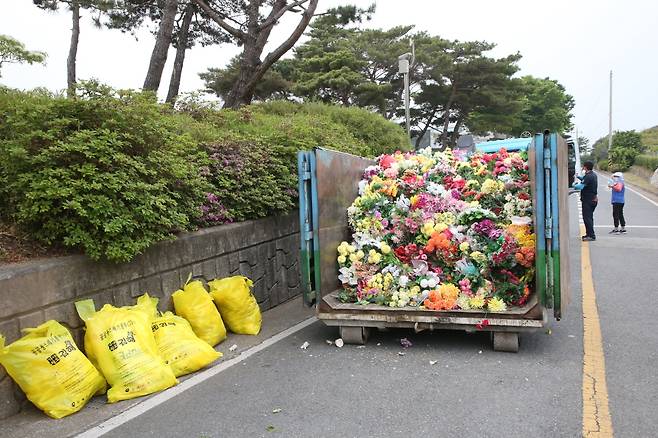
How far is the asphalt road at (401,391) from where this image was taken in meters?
3.46

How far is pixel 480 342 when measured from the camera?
16.8 feet

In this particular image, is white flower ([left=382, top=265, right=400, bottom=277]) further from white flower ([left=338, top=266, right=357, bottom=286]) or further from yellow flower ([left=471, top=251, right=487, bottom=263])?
yellow flower ([left=471, top=251, right=487, bottom=263])

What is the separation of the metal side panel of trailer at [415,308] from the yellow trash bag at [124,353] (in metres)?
1.73

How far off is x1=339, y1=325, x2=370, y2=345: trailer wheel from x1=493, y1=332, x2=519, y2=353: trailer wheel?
122 cm

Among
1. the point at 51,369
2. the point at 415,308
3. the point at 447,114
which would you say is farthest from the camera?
the point at 447,114

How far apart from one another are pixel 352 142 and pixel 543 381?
764cm

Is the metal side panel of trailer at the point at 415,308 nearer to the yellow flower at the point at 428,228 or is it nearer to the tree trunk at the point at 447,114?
the yellow flower at the point at 428,228

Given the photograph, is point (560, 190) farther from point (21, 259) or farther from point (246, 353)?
point (21, 259)

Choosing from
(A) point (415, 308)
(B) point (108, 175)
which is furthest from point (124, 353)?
(A) point (415, 308)

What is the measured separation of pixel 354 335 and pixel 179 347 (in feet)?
5.49

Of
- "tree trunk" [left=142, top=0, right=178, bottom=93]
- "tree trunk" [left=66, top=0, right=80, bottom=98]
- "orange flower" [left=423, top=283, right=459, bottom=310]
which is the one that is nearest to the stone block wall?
"orange flower" [left=423, top=283, right=459, bottom=310]

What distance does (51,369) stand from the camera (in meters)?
3.63

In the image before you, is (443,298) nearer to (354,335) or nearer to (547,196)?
(354,335)

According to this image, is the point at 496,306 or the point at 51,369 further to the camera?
the point at 496,306
